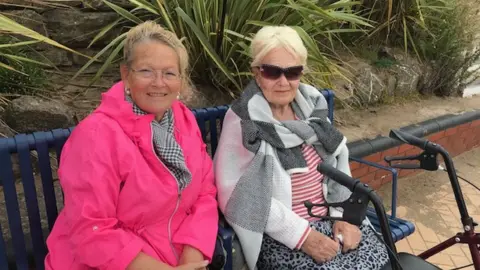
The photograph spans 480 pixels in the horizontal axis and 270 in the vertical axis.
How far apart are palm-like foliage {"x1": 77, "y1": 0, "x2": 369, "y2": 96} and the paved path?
146 centimetres

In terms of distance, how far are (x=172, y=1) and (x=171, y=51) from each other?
1701mm

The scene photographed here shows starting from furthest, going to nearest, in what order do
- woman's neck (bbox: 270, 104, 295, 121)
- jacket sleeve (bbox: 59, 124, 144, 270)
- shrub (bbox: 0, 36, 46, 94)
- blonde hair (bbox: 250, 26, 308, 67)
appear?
shrub (bbox: 0, 36, 46, 94) → woman's neck (bbox: 270, 104, 295, 121) → blonde hair (bbox: 250, 26, 308, 67) → jacket sleeve (bbox: 59, 124, 144, 270)

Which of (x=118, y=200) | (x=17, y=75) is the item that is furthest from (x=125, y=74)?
(x=17, y=75)

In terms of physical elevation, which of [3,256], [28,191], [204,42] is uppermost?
[204,42]

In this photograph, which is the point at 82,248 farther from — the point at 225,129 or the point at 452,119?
the point at 452,119

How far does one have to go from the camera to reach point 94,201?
5.75ft

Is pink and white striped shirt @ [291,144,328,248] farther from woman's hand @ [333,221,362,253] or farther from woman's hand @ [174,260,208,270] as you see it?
woman's hand @ [174,260,208,270]

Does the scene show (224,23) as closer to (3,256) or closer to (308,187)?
(308,187)

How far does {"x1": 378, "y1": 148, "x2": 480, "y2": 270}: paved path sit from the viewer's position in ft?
11.8

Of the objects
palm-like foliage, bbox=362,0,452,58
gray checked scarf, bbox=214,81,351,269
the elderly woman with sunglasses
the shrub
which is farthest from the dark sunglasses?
palm-like foliage, bbox=362,0,452,58

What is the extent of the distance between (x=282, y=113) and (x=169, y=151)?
2.43 feet

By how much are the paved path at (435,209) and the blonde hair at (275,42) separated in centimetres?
202

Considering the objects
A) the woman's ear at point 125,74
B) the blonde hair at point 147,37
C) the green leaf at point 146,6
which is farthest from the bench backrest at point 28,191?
the green leaf at point 146,6

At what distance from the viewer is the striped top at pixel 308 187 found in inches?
93.3
